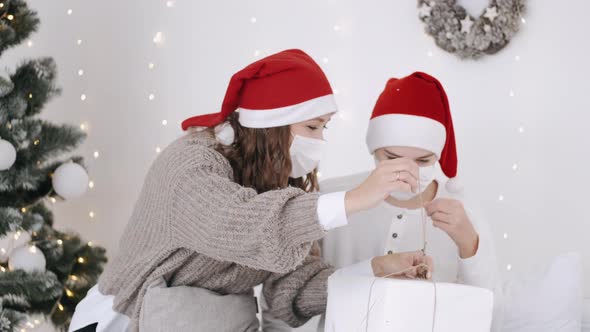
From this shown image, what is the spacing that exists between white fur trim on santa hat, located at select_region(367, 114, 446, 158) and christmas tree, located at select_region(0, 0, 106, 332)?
→ 105cm

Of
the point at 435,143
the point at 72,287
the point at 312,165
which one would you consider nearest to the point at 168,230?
the point at 312,165

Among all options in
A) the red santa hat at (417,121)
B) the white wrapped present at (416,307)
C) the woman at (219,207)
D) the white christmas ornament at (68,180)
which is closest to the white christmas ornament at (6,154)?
the white christmas ornament at (68,180)

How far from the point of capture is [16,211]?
→ 2.33 metres

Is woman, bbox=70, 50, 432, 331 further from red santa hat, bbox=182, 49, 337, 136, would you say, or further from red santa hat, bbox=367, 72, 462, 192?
red santa hat, bbox=367, 72, 462, 192

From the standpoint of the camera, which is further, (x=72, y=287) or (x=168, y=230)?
(x=72, y=287)

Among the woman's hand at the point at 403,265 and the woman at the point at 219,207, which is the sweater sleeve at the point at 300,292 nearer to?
the woman at the point at 219,207

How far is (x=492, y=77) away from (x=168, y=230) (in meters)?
1.46

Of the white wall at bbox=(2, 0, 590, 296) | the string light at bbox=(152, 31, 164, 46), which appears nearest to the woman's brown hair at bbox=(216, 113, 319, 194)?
the white wall at bbox=(2, 0, 590, 296)

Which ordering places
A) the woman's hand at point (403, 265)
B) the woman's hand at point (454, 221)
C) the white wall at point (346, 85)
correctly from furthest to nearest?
the white wall at point (346, 85), the woman's hand at point (454, 221), the woman's hand at point (403, 265)

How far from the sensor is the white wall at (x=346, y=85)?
8.30 ft

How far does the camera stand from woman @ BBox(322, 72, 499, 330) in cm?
190

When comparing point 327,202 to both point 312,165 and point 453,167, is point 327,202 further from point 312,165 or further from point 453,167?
point 453,167

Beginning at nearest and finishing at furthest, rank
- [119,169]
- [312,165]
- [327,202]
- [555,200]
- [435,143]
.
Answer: [327,202]
[312,165]
[435,143]
[555,200]
[119,169]

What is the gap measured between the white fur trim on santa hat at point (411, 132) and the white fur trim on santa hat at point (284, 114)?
0.36 meters
